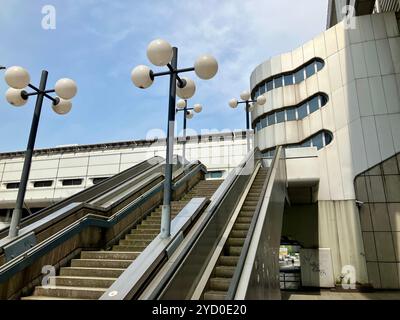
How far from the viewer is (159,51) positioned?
5.00m

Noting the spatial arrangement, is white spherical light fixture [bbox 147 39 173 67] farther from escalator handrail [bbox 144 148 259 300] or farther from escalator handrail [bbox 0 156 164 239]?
escalator handrail [bbox 0 156 164 239]

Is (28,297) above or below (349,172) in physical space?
below

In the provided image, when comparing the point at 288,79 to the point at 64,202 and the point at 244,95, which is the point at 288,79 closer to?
the point at 244,95

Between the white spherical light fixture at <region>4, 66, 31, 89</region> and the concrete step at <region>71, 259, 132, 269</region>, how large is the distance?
372 cm

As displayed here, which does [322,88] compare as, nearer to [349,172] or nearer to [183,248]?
[349,172]

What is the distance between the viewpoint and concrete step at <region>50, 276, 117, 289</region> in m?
4.77

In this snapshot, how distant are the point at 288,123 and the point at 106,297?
19.5 meters

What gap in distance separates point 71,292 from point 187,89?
4.02 meters

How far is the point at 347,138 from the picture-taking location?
16.8m

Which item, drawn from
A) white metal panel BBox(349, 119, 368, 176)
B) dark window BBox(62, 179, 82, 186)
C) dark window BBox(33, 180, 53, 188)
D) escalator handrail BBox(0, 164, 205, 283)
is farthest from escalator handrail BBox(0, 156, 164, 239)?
dark window BBox(33, 180, 53, 188)

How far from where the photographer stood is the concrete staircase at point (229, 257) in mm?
4637

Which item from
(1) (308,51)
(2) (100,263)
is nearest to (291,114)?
(1) (308,51)

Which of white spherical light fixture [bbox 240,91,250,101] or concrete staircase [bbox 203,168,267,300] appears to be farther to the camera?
white spherical light fixture [bbox 240,91,250,101]

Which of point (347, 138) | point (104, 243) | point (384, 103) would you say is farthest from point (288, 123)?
point (104, 243)
